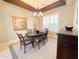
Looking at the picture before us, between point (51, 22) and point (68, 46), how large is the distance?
16.1 feet

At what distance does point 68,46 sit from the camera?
5.11 feet

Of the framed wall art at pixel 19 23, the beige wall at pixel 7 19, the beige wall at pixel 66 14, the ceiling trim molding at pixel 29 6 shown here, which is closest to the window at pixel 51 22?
the beige wall at pixel 66 14

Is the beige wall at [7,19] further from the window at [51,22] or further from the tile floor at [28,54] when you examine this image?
the window at [51,22]

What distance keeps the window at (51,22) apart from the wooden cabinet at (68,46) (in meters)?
4.31

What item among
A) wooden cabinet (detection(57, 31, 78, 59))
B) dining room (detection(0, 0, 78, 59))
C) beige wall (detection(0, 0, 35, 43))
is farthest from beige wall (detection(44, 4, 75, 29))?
wooden cabinet (detection(57, 31, 78, 59))

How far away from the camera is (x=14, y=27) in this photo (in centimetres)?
476

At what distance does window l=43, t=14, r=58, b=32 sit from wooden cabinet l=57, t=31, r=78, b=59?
431 cm

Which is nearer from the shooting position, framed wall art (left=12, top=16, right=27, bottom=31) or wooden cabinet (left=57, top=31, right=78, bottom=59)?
wooden cabinet (left=57, top=31, right=78, bottom=59)

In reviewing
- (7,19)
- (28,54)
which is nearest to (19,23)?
(7,19)

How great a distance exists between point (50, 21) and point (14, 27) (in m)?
3.33

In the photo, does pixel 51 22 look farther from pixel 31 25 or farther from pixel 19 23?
pixel 19 23

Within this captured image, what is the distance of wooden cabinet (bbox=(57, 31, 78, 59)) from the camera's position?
4.74 feet

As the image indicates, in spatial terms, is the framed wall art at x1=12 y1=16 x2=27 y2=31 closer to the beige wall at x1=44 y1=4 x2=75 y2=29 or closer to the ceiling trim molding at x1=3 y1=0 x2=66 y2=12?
the ceiling trim molding at x1=3 y1=0 x2=66 y2=12

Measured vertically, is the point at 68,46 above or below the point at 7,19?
below
